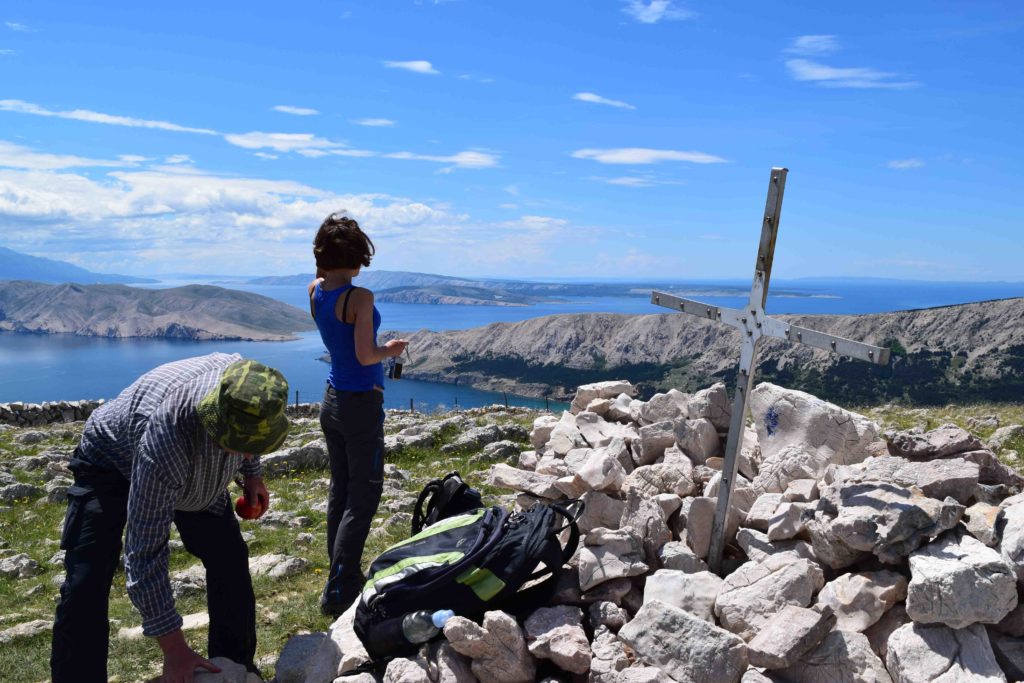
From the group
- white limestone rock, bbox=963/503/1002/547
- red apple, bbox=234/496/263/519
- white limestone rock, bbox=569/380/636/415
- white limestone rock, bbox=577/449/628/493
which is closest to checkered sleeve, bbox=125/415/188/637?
red apple, bbox=234/496/263/519

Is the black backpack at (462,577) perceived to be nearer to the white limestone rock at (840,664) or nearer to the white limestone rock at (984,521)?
the white limestone rock at (840,664)

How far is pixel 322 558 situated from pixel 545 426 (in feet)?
10.7

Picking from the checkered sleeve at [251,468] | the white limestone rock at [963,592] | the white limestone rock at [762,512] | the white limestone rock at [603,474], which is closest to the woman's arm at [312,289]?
the checkered sleeve at [251,468]

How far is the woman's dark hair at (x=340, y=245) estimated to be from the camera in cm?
573

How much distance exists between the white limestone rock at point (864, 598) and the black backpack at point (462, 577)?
5.97 feet

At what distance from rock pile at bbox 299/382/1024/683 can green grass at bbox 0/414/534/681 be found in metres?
1.39

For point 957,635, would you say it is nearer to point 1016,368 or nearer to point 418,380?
point 1016,368

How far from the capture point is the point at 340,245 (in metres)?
5.73

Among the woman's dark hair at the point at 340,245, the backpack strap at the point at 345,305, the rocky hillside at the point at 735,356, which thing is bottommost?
the rocky hillside at the point at 735,356

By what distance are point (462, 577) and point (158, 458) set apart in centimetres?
206

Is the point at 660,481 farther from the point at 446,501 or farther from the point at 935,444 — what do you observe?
the point at 935,444

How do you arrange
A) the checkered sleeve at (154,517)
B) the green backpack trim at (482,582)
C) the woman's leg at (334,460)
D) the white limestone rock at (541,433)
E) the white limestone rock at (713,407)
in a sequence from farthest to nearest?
the white limestone rock at (541,433), the white limestone rock at (713,407), the woman's leg at (334,460), the green backpack trim at (482,582), the checkered sleeve at (154,517)

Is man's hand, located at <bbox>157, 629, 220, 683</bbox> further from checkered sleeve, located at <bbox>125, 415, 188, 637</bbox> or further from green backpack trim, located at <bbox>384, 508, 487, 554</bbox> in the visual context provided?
green backpack trim, located at <bbox>384, 508, 487, 554</bbox>

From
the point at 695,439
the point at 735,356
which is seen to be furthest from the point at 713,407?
the point at 735,356
